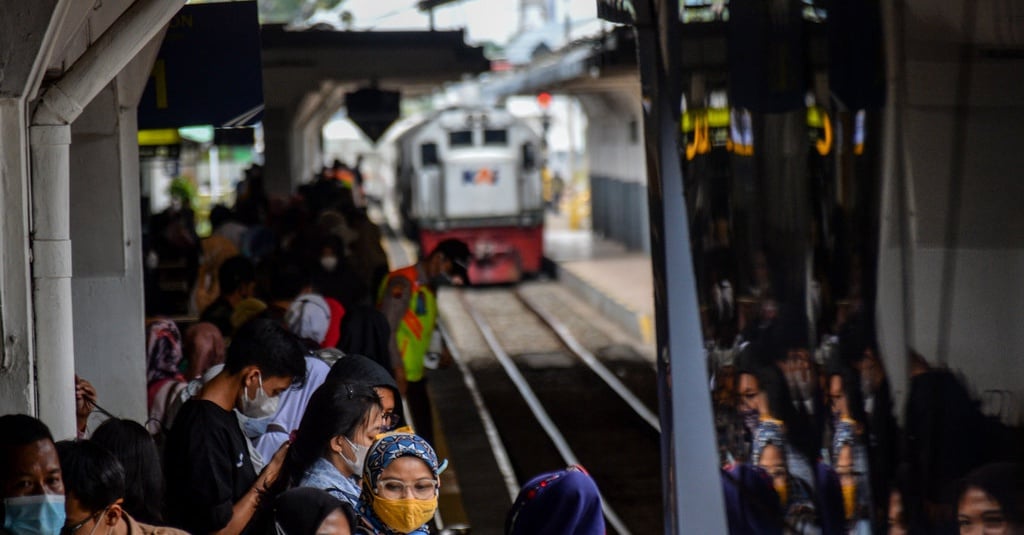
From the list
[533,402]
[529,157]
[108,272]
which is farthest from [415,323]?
[529,157]

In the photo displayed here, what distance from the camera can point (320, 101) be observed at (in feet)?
101

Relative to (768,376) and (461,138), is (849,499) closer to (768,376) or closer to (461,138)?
(768,376)

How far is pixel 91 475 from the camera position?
4.42 m

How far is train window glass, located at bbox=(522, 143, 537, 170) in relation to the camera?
27.1m

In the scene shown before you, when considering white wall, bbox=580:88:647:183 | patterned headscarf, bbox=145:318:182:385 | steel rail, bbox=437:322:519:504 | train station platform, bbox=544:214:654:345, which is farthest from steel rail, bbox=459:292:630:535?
white wall, bbox=580:88:647:183

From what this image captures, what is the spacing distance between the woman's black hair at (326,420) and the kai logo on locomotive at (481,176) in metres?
21.6

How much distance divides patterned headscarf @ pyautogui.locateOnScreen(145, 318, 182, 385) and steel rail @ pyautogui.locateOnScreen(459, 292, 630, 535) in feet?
9.22

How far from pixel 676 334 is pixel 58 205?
2280 mm

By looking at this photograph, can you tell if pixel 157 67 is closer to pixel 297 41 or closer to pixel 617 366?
pixel 297 41

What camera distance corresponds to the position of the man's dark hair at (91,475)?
14.4 feet

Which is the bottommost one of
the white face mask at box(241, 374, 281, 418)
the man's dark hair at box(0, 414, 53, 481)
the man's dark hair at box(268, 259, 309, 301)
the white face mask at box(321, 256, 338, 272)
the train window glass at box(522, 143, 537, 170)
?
the white face mask at box(241, 374, 281, 418)

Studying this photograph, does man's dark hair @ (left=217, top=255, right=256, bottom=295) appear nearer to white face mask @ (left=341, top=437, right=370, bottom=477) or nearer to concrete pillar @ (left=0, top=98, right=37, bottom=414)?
concrete pillar @ (left=0, top=98, right=37, bottom=414)

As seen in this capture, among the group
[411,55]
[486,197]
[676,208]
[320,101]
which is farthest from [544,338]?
[676,208]

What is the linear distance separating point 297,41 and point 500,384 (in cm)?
444
